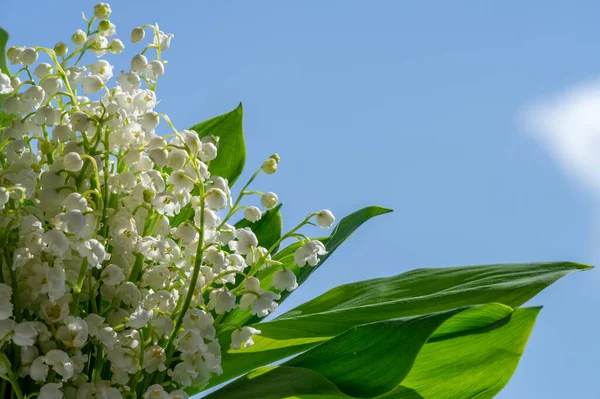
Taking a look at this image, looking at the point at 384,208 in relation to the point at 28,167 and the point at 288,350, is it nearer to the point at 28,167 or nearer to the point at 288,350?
the point at 288,350

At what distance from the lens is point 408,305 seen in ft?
1.73

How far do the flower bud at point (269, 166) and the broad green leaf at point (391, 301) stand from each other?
0.10 m

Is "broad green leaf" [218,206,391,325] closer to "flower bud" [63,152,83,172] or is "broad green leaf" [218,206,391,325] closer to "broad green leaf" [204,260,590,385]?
"broad green leaf" [204,260,590,385]

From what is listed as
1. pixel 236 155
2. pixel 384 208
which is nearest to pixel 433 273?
pixel 384 208

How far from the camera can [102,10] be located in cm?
55

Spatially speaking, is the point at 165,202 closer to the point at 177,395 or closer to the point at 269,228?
the point at 177,395

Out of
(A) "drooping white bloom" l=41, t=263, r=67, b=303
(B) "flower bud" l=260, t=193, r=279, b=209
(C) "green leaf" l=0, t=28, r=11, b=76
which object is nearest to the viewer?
(A) "drooping white bloom" l=41, t=263, r=67, b=303

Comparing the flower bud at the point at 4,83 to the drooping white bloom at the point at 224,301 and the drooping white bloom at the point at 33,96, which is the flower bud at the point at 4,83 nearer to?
the drooping white bloom at the point at 33,96

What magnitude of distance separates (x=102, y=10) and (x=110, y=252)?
0.18m

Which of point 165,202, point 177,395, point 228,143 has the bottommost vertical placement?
point 177,395

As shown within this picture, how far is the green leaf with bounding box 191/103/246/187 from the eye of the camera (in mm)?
714

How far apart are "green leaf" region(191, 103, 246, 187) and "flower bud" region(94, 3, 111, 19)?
6.8 inches

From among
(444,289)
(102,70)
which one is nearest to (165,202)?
(102,70)

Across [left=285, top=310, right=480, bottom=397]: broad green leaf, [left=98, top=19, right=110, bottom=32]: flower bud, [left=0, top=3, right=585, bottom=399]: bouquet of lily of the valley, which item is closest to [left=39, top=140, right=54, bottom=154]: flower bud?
[left=0, top=3, right=585, bottom=399]: bouquet of lily of the valley
